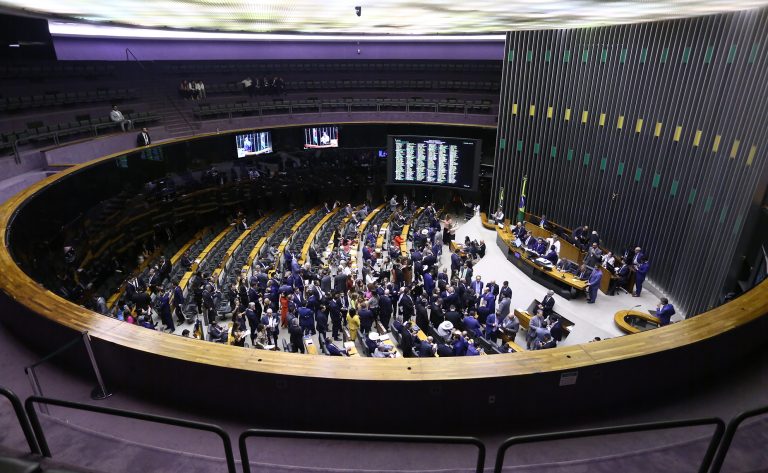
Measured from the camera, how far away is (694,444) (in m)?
2.95

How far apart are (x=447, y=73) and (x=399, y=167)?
574 cm

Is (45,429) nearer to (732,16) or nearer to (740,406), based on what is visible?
(740,406)

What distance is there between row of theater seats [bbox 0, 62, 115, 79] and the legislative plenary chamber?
0.10 m

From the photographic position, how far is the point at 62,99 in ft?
40.9

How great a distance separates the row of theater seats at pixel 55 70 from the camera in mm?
12055

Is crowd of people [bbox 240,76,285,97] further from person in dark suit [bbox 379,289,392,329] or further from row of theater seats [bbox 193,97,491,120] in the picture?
person in dark suit [bbox 379,289,392,329]

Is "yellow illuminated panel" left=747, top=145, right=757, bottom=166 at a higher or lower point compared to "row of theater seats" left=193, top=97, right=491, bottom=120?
higher

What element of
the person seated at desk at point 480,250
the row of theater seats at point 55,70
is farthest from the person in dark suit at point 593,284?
the row of theater seats at point 55,70

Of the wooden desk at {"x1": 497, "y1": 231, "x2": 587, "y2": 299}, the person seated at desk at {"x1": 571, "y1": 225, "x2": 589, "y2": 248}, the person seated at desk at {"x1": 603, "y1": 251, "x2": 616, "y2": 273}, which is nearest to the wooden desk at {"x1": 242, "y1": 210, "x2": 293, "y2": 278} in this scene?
the wooden desk at {"x1": 497, "y1": 231, "x2": 587, "y2": 299}

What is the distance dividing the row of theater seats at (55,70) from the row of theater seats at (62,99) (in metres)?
0.61

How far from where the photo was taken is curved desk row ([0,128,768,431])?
11.3ft

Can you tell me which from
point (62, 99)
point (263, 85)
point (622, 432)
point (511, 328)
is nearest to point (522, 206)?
point (511, 328)

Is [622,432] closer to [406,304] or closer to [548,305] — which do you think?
[406,304]

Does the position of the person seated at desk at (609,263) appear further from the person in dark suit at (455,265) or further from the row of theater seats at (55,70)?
the row of theater seats at (55,70)
